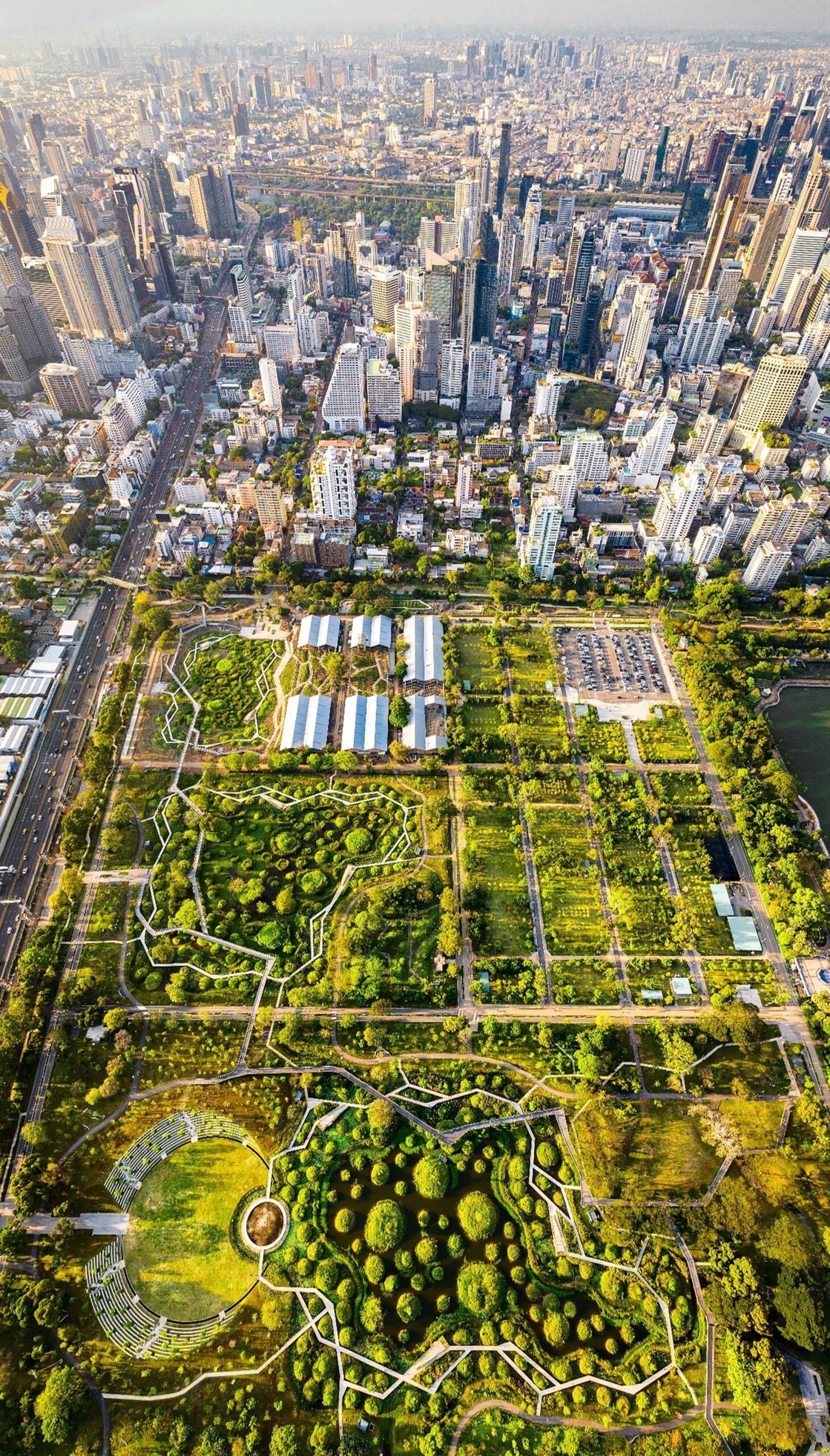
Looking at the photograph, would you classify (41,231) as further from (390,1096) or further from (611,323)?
(390,1096)

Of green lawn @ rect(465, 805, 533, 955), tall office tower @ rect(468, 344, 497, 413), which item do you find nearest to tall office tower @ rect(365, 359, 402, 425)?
tall office tower @ rect(468, 344, 497, 413)

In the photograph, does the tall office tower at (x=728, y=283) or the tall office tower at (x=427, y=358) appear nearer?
the tall office tower at (x=427, y=358)

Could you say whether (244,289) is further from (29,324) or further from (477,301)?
(477,301)

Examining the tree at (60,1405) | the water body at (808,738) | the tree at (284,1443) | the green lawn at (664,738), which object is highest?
the tree at (284,1443)

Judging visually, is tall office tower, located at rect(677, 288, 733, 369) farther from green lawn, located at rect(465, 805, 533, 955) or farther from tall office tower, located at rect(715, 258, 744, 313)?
green lawn, located at rect(465, 805, 533, 955)

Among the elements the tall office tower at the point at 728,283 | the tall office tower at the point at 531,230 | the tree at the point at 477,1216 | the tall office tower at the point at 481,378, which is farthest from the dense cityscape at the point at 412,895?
the tall office tower at the point at 531,230

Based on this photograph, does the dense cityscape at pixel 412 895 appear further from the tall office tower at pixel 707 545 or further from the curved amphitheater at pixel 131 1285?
the tall office tower at pixel 707 545

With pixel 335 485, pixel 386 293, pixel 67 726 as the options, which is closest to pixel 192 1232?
pixel 67 726

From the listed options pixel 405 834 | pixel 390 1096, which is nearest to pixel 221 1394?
pixel 390 1096
